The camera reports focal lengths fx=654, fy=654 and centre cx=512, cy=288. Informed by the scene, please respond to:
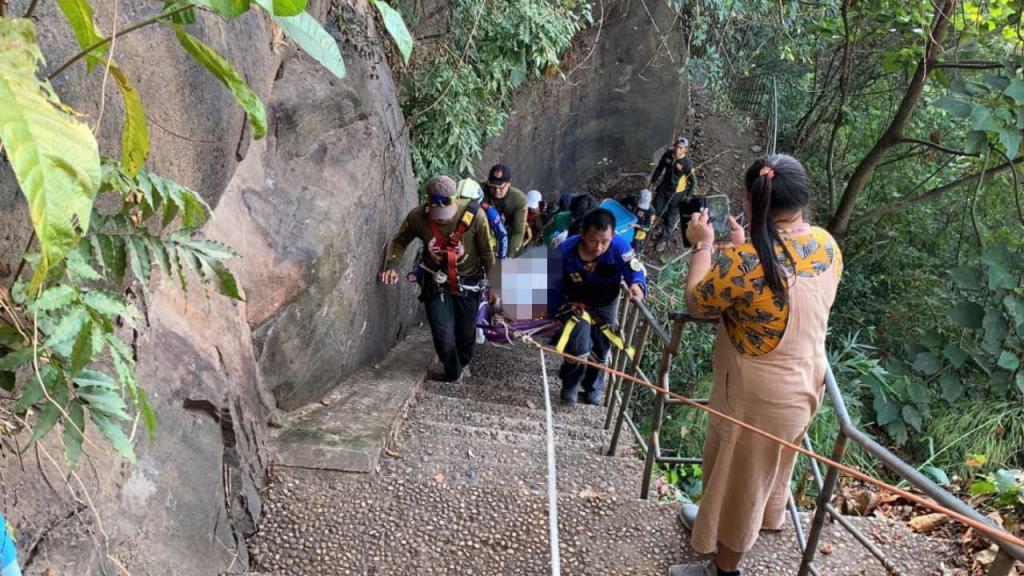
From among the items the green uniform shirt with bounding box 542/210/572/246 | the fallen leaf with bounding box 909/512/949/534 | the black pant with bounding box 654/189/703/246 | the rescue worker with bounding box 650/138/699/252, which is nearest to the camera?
the fallen leaf with bounding box 909/512/949/534

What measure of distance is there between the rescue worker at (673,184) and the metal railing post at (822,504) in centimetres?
655

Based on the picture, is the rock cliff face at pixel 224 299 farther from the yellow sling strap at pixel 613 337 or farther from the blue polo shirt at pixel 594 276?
the yellow sling strap at pixel 613 337

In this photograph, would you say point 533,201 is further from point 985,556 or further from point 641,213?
point 985,556

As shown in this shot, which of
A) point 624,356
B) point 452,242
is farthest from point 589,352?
point 452,242

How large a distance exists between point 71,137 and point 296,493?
2.51 metres

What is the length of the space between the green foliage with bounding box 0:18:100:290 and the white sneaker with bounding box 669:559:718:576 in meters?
2.53

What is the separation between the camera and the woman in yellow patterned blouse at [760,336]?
7.15 ft

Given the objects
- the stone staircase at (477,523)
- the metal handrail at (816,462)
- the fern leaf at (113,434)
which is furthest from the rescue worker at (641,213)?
the fern leaf at (113,434)

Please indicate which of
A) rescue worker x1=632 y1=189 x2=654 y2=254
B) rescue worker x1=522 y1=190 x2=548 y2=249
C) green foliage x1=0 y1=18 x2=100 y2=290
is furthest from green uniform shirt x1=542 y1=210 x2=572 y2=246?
green foliage x1=0 y1=18 x2=100 y2=290

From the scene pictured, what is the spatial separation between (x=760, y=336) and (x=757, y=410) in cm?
28

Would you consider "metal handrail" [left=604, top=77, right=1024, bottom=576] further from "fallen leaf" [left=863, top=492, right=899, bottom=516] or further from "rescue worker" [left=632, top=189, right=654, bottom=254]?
"rescue worker" [left=632, top=189, right=654, bottom=254]

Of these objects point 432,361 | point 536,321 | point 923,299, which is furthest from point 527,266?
point 923,299

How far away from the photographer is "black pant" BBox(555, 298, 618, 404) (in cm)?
472

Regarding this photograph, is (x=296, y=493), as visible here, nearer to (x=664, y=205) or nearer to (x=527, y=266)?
(x=527, y=266)
